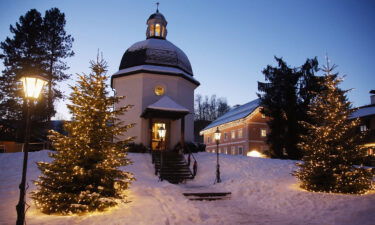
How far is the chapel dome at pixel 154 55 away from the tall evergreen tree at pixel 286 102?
26.1ft

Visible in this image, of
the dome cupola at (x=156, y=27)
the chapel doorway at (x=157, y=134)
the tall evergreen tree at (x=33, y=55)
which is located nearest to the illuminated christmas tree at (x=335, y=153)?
the chapel doorway at (x=157, y=134)

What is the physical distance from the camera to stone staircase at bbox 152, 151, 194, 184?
1608cm

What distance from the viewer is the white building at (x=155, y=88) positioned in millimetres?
22203

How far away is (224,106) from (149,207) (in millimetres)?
60720

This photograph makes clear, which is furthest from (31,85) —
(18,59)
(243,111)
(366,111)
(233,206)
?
(243,111)

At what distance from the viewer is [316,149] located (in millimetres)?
12117

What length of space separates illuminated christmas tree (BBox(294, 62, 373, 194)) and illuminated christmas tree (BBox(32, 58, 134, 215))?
26.7 feet

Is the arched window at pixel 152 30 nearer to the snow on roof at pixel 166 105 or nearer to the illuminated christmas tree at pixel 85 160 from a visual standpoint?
the snow on roof at pixel 166 105

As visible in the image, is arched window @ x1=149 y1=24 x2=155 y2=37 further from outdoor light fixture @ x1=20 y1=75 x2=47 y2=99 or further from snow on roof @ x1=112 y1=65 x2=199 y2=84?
outdoor light fixture @ x1=20 y1=75 x2=47 y2=99

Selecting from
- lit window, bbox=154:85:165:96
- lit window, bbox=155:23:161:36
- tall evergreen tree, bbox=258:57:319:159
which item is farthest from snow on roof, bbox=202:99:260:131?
lit window, bbox=155:23:161:36

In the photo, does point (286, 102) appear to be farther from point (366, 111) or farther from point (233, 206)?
point (233, 206)

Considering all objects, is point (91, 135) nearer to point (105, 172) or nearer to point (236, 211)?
point (105, 172)

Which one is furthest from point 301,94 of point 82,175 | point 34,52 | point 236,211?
point 34,52

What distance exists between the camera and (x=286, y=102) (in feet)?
75.9
